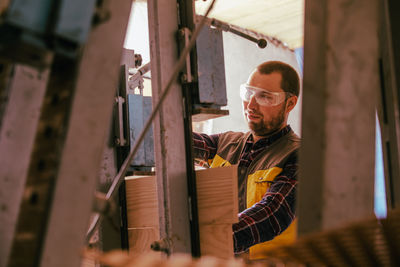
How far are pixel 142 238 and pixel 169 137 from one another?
1.62ft

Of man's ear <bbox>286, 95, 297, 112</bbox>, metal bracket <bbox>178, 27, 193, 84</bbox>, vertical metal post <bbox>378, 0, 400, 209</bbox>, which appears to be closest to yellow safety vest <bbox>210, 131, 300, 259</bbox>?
man's ear <bbox>286, 95, 297, 112</bbox>

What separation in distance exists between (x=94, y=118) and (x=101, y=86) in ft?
A: 0.15

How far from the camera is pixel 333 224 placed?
615 millimetres

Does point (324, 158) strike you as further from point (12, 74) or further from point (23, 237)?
point (12, 74)

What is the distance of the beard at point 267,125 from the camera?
7.93ft

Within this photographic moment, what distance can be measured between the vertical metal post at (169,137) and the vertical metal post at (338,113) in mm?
904

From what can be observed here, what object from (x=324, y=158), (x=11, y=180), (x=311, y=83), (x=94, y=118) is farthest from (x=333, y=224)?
(x=11, y=180)

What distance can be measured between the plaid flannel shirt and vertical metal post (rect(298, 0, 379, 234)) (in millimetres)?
1145

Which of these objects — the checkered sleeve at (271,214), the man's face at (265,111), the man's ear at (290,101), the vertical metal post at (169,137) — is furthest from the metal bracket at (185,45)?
the man's ear at (290,101)

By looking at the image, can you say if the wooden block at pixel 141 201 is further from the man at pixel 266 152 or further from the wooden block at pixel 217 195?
the man at pixel 266 152

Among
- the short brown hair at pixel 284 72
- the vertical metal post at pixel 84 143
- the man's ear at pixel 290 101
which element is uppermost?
the short brown hair at pixel 284 72

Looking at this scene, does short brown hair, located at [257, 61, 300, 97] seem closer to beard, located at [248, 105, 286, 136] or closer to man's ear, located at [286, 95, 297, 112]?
man's ear, located at [286, 95, 297, 112]

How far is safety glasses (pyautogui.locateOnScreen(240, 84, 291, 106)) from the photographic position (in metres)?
2.31

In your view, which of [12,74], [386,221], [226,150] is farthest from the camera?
[226,150]
